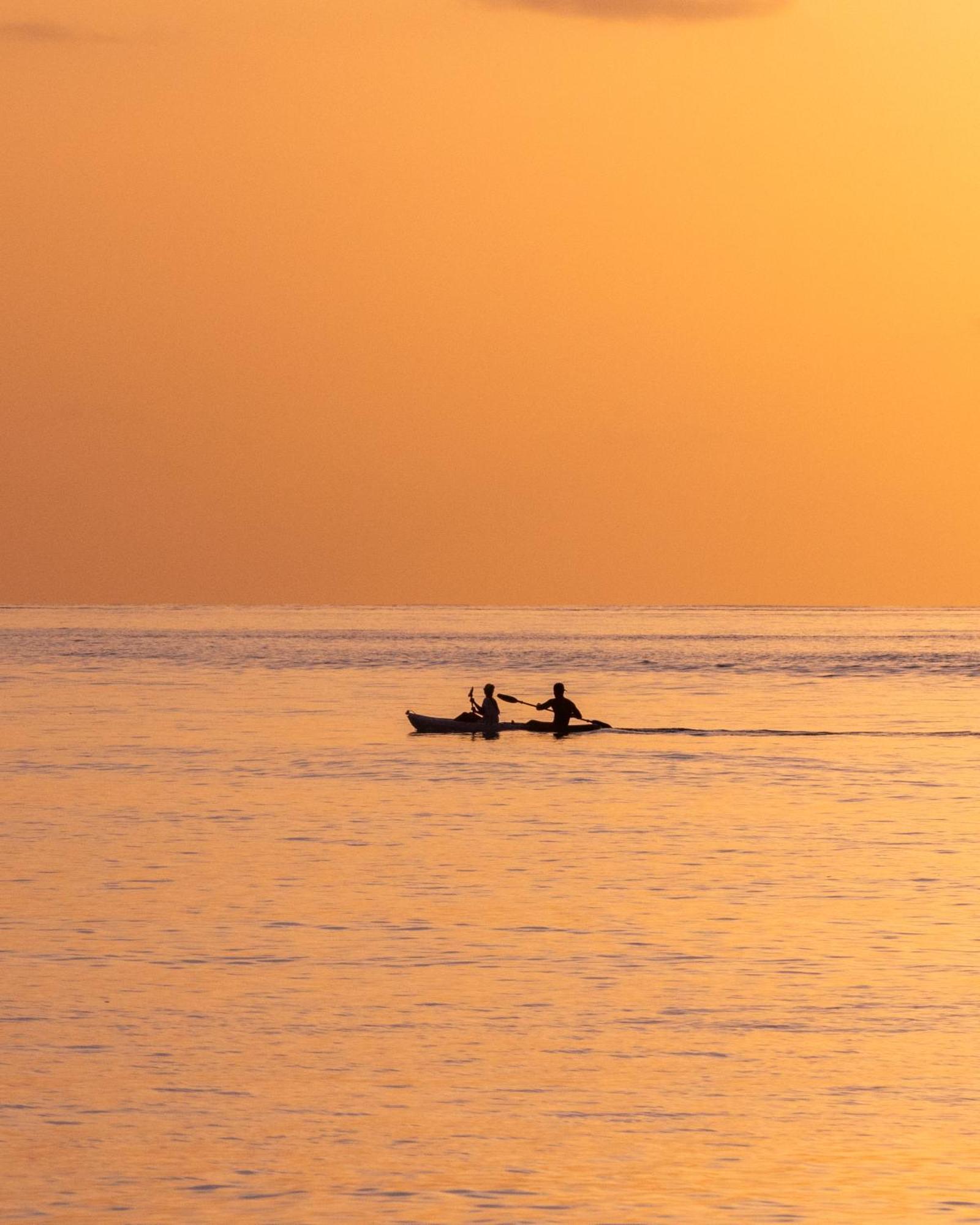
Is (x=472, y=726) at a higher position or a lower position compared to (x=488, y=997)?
higher

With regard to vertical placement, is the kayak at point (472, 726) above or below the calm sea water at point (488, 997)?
above

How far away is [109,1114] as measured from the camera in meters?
14.6

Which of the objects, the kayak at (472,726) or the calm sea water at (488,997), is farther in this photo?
A: the kayak at (472,726)

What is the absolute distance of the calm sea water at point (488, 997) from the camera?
1316 cm

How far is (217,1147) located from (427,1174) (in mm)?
1557

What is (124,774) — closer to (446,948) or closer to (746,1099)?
(446,948)

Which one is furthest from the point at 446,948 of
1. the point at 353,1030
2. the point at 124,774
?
the point at 124,774

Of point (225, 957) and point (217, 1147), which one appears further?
point (225, 957)

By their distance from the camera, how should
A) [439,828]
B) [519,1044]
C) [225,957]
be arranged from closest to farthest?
[519,1044], [225,957], [439,828]

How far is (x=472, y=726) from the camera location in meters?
55.9

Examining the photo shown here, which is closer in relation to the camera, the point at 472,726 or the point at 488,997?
the point at 488,997

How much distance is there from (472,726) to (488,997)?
37.3 metres

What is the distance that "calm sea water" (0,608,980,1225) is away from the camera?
13164 mm

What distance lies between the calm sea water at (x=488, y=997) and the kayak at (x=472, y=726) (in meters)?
9.58
